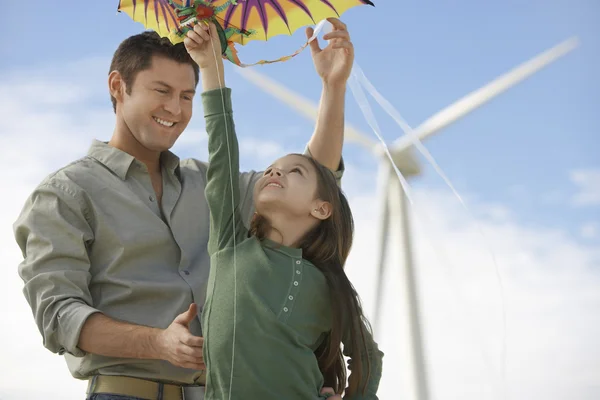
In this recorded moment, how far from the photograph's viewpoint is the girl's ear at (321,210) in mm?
3555

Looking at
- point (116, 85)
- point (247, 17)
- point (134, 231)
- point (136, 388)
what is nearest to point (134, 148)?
point (116, 85)

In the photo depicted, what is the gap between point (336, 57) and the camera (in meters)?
4.07

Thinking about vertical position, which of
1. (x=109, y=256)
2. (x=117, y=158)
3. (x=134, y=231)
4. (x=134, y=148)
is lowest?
(x=109, y=256)

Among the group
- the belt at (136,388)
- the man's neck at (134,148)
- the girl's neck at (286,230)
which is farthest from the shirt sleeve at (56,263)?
the girl's neck at (286,230)

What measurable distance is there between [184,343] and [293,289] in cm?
44

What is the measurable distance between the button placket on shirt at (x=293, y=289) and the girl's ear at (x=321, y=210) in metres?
0.22

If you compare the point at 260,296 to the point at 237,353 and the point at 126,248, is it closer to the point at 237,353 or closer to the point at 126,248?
the point at 237,353

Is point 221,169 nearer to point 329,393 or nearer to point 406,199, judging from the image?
point 329,393

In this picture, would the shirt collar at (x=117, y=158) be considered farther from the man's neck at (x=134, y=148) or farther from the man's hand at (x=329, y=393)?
the man's hand at (x=329, y=393)

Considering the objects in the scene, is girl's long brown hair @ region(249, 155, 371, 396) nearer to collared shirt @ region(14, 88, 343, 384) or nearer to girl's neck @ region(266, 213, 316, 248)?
girl's neck @ region(266, 213, 316, 248)

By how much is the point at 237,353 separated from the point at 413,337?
25.7 ft

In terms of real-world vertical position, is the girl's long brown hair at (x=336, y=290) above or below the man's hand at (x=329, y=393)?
above

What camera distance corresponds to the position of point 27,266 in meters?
3.91

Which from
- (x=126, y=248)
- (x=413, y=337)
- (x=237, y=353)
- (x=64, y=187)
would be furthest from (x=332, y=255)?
(x=413, y=337)
